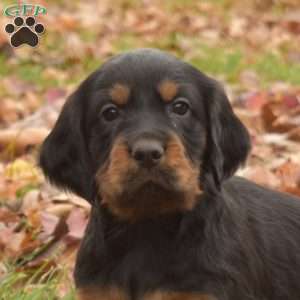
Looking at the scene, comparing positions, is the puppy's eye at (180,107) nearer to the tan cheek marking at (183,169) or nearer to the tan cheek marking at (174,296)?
the tan cheek marking at (183,169)

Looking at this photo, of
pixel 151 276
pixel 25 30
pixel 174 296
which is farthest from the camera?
pixel 25 30

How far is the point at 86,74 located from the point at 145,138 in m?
6.12

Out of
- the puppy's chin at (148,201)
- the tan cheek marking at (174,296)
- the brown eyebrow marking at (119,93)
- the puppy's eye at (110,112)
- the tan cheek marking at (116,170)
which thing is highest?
the brown eyebrow marking at (119,93)

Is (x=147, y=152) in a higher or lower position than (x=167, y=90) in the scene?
lower

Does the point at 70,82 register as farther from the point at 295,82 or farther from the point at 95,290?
the point at 95,290

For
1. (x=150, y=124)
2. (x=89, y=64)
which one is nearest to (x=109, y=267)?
(x=150, y=124)

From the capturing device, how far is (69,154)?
167 inches

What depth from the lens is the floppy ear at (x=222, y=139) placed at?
413 cm

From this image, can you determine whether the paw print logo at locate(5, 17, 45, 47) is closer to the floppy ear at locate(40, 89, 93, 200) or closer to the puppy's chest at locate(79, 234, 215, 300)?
the floppy ear at locate(40, 89, 93, 200)

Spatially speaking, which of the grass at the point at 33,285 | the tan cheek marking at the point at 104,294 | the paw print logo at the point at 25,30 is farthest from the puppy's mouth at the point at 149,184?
the paw print logo at the point at 25,30

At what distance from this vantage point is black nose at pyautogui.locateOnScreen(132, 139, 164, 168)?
3.62 m

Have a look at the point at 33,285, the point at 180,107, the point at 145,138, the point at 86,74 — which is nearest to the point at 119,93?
the point at 180,107

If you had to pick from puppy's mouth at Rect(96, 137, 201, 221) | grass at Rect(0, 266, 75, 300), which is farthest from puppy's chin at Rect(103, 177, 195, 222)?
grass at Rect(0, 266, 75, 300)

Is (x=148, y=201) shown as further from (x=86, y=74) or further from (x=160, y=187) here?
(x=86, y=74)
